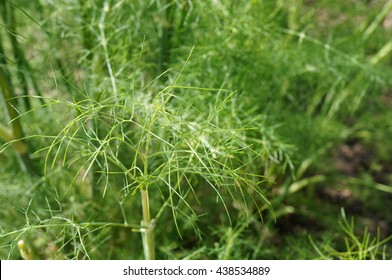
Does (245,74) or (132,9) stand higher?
(132,9)

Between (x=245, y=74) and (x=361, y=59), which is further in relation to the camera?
(x=361, y=59)

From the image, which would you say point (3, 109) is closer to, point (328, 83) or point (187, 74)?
point (187, 74)

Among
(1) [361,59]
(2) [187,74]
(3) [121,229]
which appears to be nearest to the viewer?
(2) [187,74]

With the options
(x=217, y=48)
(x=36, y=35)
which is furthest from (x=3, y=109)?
(x=217, y=48)

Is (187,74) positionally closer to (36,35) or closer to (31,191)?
(31,191)

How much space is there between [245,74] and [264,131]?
0.17m

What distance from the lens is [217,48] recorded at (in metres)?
1.39

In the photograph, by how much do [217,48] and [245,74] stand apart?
0.36 ft
